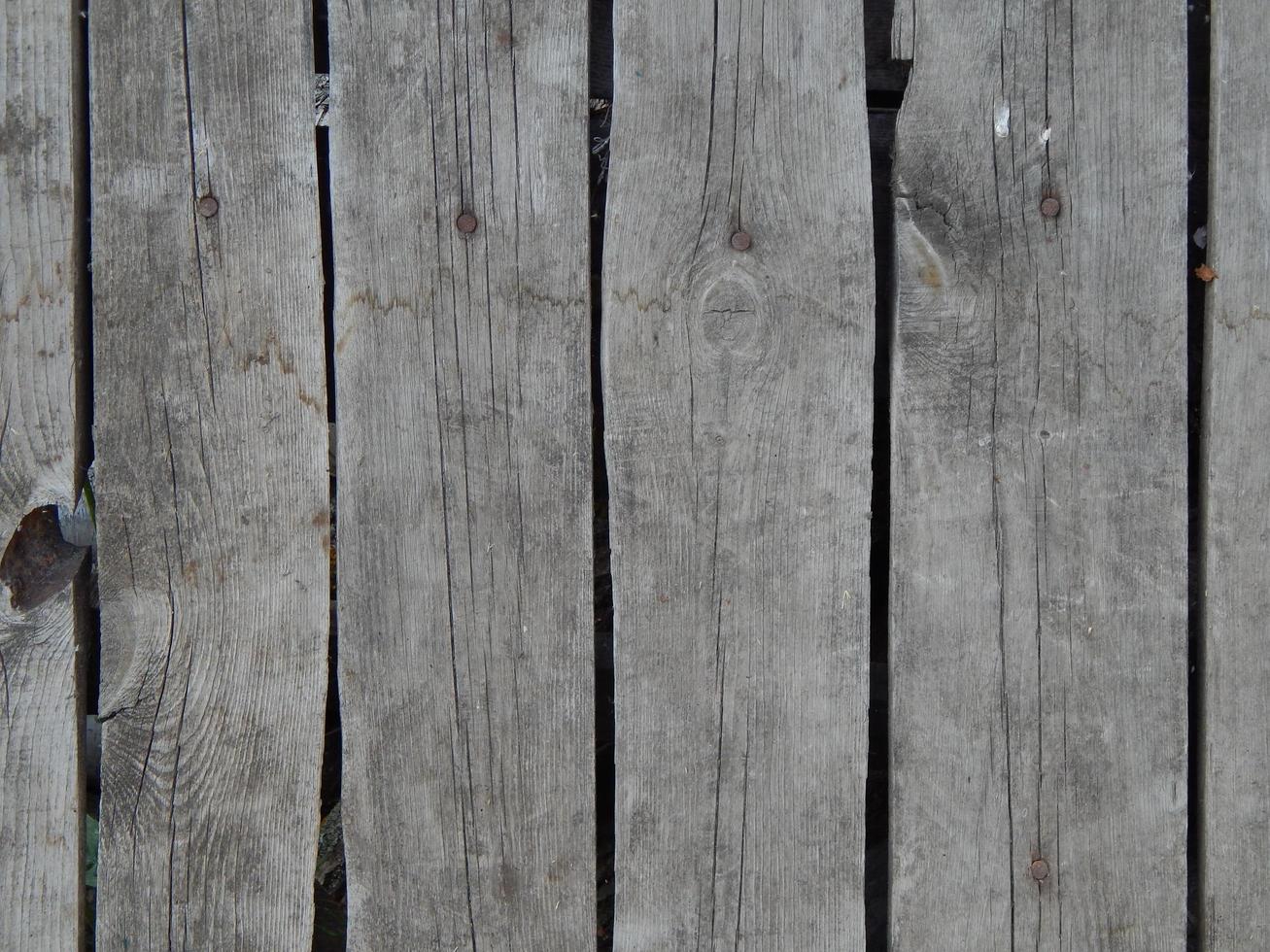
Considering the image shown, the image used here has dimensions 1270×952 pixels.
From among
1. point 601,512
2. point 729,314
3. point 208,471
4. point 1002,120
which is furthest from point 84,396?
point 1002,120

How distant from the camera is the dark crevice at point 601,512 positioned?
5.70 ft

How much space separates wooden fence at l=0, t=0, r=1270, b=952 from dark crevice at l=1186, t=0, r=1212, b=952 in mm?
29

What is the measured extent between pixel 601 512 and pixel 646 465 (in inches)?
8.9

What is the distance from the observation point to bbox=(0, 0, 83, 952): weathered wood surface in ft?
5.51

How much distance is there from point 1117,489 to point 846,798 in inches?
29.5

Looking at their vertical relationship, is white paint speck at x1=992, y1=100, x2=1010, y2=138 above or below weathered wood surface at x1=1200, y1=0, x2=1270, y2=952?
above

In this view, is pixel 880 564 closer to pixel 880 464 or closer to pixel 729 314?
pixel 880 464

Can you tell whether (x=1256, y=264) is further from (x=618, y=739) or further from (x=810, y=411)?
(x=618, y=739)

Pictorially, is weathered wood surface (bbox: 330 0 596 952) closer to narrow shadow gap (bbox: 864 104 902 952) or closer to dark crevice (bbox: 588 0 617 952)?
dark crevice (bbox: 588 0 617 952)

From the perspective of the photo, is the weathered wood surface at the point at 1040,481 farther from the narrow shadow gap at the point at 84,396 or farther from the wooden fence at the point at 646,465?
the narrow shadow gap at the point at 84,396

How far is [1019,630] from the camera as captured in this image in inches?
65.1

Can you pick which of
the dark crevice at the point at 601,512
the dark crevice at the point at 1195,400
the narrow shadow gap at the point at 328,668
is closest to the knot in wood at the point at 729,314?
the dark crevice at the point at 601,512

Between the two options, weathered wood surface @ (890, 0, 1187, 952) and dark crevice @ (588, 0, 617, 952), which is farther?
dark crevice @ (588, 0, 617, 952)

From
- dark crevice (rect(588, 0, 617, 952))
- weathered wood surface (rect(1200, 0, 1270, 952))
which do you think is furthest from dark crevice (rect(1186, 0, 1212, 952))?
dark crevice (rect(588, 0, 617, 952))
